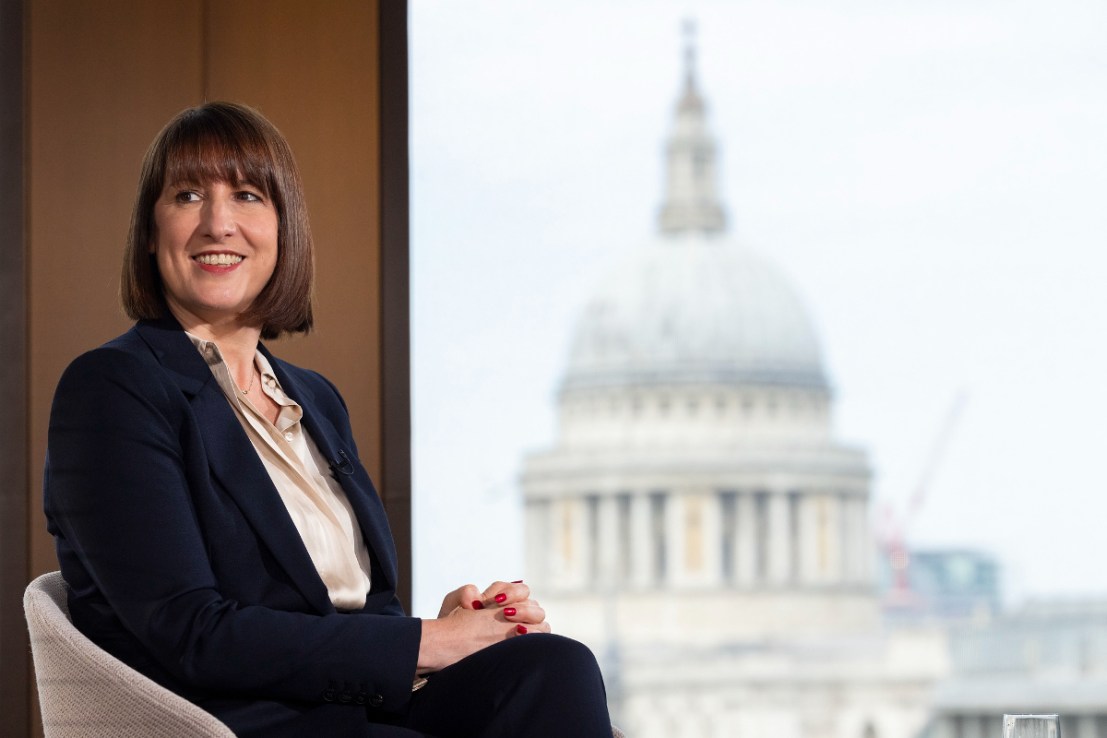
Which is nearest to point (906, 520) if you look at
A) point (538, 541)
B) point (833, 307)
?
point (833, 307)

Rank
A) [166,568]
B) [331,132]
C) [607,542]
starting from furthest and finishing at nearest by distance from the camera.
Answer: [607,542] → [331,132] → [166,568]

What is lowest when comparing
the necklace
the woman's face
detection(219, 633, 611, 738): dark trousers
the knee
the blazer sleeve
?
detection(219, 633, 611, 738): dark trousers

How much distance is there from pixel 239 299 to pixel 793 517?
122ft

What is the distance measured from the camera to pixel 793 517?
37.6m

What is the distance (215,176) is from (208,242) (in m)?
0.06

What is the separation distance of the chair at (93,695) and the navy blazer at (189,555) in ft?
0.09

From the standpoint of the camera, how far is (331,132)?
93.5 inches

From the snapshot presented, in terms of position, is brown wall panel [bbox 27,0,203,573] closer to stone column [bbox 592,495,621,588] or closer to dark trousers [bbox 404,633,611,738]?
dark trousers [bbox 404,633,611,738]

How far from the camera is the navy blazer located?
3.72 ft

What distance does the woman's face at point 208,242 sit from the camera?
4.32 ft

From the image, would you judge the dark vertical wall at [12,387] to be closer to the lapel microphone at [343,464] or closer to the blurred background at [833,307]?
the lapel microphone at [343,464]

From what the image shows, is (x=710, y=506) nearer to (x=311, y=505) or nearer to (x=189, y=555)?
(x=311, y=505)

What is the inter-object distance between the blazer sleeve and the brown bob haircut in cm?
15

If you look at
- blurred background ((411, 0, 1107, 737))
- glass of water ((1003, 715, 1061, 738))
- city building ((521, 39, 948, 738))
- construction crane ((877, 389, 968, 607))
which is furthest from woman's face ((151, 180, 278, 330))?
construction crane ((877, 389, 968, 607))
